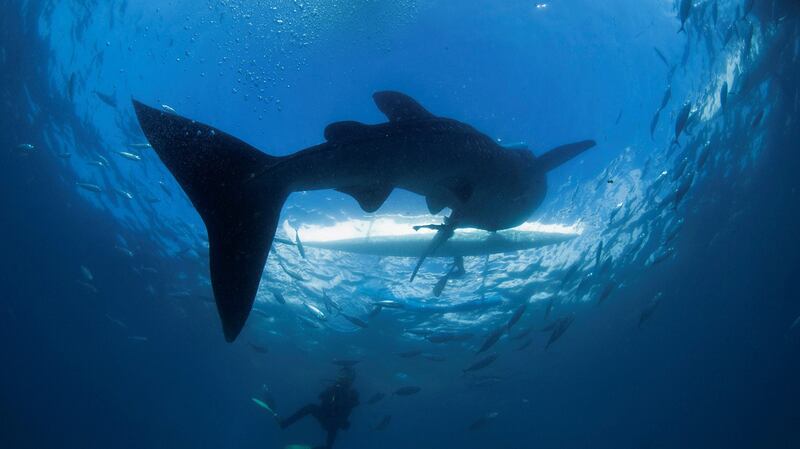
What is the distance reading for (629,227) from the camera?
14.5 m

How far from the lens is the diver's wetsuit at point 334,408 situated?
11600mm

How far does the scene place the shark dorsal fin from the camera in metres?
2.85

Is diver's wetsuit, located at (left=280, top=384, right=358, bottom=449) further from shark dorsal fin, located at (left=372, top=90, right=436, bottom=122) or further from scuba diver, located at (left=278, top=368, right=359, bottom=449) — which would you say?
shark dorsal fin, located at (left=372, top=90, right=436, bottom=122)

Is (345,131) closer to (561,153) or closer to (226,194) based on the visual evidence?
(226,194)

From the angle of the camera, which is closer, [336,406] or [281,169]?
[281,169]

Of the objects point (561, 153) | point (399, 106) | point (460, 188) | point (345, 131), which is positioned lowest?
point (345, 131)

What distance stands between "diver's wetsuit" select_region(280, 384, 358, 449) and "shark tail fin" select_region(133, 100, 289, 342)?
986 cm

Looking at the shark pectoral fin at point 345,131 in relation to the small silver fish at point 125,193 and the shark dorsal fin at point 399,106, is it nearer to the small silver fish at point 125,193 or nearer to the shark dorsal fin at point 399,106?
the shark dorsal fin at point 399,106

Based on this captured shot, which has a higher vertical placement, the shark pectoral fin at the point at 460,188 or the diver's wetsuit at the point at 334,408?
the shark pectoral fin at the point at 460,188

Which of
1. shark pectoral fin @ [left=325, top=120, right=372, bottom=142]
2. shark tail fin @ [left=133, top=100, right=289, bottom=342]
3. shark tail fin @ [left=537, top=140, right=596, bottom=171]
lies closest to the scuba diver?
shark tail fin @ [left=537, top=140, right=596, bottom=171]

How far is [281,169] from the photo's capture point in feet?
7.95

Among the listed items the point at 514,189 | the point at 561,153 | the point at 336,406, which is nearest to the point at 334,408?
the point at 336,406

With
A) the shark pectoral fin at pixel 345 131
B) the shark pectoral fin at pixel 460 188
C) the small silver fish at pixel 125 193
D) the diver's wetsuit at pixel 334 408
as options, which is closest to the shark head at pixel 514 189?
the shark pectoral fin at pixel 460 188

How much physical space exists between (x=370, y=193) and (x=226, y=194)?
107 cm
